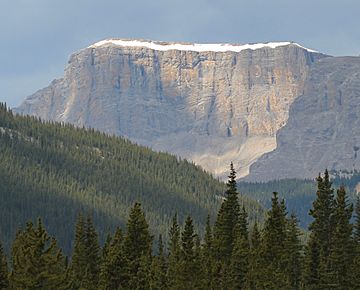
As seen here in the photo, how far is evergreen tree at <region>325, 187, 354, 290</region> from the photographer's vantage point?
240 ft

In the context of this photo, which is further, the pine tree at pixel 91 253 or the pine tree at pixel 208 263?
the pine tree at pixel 91 253

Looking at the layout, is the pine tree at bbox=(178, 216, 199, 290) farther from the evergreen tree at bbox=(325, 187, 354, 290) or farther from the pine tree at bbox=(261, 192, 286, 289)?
the evergreen tree at bbox=(325, 187, 354, 290)

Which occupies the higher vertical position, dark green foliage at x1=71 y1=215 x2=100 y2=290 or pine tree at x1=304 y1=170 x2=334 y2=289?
pine tree at x1=304 y1=170 x2=334 y2=289

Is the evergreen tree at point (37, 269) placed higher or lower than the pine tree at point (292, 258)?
lower

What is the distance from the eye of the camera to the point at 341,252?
74875 millimetres

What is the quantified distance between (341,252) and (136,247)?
16518 millimetres

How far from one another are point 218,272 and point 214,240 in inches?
349

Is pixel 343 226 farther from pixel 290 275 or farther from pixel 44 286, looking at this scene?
pixel 44 286

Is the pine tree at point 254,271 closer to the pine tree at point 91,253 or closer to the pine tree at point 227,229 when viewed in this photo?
the pine tree at point 227,229

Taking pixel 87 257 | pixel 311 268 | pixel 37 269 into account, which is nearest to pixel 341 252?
pixel 311 268

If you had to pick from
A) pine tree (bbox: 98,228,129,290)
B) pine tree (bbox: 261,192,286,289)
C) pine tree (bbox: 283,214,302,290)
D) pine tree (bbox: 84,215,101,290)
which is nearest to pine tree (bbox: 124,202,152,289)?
pine tree (bbox: 98,228,129,290)

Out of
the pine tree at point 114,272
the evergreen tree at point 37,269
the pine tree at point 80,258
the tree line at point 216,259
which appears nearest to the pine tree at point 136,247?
the tree line at point 216,259

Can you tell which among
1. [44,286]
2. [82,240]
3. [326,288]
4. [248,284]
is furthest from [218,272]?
[44,286]

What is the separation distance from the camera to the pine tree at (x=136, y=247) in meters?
67.3
